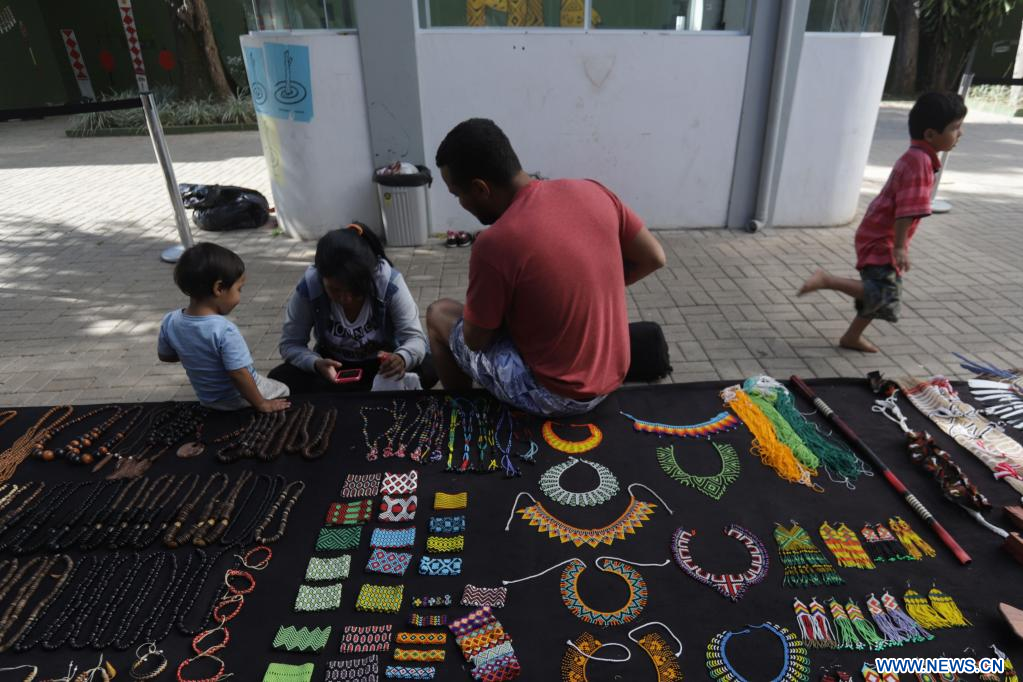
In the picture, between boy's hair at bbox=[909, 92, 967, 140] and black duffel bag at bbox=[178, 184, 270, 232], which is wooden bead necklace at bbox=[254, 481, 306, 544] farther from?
black duffel bag at bbox=[178, 184, 270, 232]

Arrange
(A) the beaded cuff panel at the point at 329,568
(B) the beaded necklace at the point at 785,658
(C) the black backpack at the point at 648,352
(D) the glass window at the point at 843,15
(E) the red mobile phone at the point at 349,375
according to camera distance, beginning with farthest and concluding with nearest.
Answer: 1. (D) the glass window at the point at 843,15
2. (C) the black backpack at the point at 648,352
3. (E) the red mobile phone at the point at 349,375
4. (A) the beaded cuff panel at the point at 329,568
5. (B) the beaded necklace at the point at 785,658

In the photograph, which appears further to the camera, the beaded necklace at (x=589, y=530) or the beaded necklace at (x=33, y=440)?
the beaded necklace at (x=33, y=440)

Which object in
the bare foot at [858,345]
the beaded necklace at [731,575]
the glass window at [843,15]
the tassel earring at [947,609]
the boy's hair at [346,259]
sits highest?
the glass window at [843,15]

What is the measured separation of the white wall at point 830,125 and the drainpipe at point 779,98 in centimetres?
8

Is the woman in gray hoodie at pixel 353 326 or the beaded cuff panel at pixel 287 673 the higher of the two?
the woman in gray hoodie at pixel 353 326

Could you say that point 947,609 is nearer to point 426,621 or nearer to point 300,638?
point 426,621

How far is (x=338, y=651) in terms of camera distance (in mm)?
1729

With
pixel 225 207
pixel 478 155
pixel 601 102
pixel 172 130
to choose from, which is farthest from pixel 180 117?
pixel 478 155

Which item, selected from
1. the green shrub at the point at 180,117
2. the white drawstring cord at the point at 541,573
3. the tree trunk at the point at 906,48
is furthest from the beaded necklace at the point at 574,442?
the tree trunk at the point at 906,48

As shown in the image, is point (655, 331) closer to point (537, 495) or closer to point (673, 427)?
point (673, 427)

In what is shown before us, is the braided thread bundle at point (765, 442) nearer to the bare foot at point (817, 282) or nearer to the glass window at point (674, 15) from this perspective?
the bare foot at point (817, 282)

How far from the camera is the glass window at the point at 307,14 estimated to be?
546 cm

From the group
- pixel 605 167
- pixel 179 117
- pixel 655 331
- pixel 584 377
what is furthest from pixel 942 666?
pixel 179 117

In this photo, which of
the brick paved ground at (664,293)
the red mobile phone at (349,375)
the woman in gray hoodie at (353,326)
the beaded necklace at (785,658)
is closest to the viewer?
the beaded necklace at (785,658)
